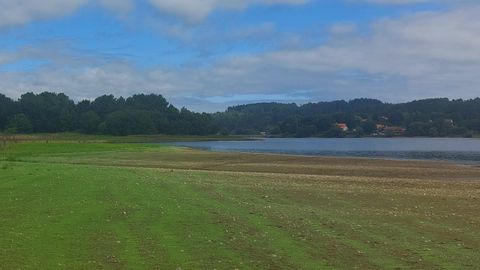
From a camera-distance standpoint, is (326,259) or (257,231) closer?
(326,259)

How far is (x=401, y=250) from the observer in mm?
12492

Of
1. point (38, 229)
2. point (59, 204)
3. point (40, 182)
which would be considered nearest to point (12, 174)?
point (40, 182)

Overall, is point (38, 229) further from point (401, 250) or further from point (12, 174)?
point (12, 174)

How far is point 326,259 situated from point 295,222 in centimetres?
478

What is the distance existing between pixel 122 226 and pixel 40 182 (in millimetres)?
11869

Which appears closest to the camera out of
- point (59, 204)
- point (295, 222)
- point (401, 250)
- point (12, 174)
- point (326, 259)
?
point (326, 259)

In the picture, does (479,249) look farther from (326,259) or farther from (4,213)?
(4,213)

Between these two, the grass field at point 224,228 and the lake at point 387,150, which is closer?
the grass field at point 224,228

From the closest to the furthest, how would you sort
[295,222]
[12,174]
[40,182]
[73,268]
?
[73,268]
[295,222]
[40,182]
[12,174]

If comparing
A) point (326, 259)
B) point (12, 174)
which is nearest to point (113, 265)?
point (326, 259)

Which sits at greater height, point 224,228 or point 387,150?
point 224,228

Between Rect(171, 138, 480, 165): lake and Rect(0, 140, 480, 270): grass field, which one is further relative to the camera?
Rect(171, 138, 480, 165): lake

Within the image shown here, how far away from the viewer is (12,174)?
29047 mm

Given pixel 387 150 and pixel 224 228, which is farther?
pixel 387 150
